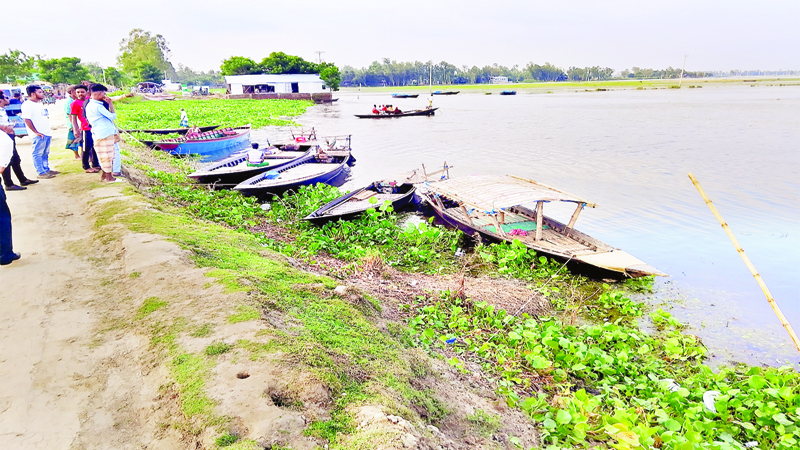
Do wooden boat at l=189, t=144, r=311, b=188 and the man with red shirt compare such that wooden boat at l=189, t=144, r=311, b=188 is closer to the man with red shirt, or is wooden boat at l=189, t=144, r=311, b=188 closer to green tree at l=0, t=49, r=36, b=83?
the man with red shirt

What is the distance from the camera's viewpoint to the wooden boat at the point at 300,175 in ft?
44.3

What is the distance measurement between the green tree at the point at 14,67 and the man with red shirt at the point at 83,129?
225 feet

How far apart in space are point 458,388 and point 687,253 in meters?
8.97

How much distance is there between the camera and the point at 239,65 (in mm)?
69000

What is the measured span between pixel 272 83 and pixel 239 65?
35.4 feet

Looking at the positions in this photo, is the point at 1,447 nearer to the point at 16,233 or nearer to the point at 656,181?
the point at 16,233

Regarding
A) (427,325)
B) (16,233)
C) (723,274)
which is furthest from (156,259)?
(723,274)

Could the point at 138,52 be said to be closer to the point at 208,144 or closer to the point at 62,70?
Result: the point at 62,70

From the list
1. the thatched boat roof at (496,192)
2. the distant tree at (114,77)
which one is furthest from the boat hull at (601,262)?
the distant tree at (114,77)

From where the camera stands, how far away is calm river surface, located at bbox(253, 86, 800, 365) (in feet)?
27.6

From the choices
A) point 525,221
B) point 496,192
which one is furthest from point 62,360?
point 525,221

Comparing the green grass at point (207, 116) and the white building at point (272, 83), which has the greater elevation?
the white building at point (272, 83)

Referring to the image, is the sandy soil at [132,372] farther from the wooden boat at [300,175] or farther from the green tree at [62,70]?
the green tree at [62,70]

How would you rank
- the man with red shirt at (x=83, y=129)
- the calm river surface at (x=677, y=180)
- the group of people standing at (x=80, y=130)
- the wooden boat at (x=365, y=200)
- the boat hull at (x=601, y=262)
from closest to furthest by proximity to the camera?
A: 1. the calm river surface at (x=677, y=180)
2. the boat hull at (x=601, y=262)
3. the group of people standing at (x=80, y=130)
4. the man with red shirt at (x=83, y=129)
5. the wooden boat at (x=365, y=200)
